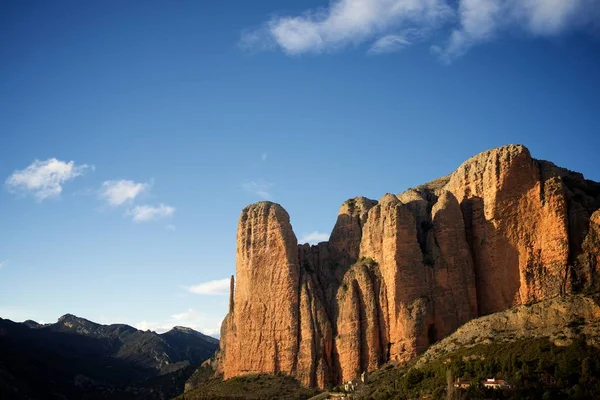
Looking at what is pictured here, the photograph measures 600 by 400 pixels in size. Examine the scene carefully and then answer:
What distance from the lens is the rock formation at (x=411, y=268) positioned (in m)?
83.4

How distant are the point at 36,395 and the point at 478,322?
4072 inches

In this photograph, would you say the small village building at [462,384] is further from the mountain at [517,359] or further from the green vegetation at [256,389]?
the green vegetation at [256,389]

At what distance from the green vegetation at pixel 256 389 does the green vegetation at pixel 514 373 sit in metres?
13.9

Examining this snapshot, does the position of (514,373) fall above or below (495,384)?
above

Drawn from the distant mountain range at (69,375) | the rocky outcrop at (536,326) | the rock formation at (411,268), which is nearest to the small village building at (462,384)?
the rocky outcrop at (536,326)

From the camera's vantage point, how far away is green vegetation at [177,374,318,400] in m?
91.3

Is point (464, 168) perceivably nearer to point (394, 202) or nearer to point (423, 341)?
point (394, 202)

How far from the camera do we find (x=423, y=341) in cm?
8706

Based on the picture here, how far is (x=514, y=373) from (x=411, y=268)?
23.4 metres

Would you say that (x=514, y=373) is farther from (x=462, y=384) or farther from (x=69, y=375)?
(x=69, y=375)

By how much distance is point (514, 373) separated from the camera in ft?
227

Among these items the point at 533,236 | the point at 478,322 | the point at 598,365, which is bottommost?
the point at 598,365

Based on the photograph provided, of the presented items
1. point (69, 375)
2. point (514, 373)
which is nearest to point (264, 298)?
point (514, 373)

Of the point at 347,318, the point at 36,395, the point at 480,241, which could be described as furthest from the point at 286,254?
the point at 36,395
